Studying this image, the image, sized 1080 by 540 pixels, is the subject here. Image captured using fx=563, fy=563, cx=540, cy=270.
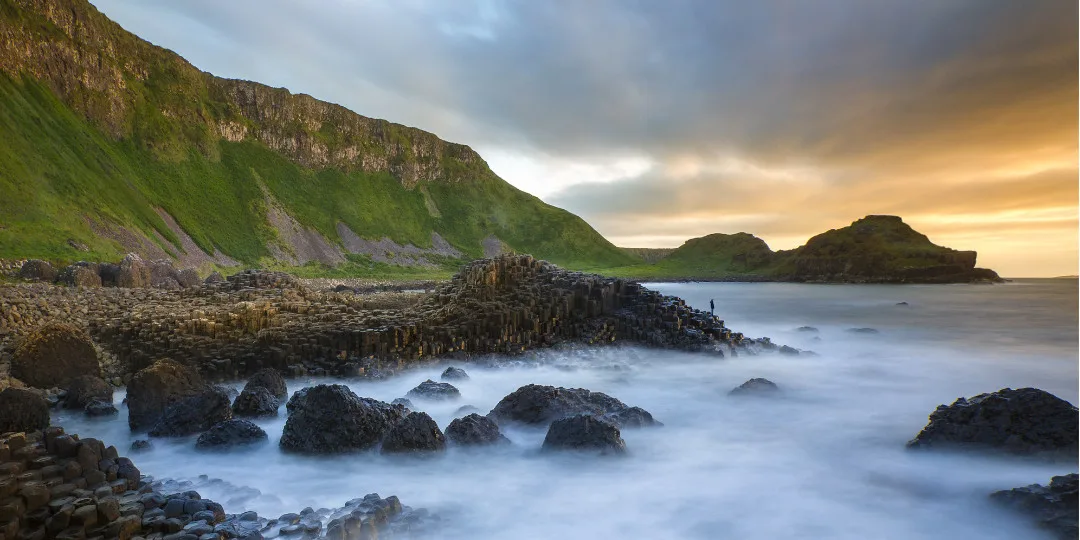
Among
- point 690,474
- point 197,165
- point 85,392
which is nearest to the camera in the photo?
point 690,474

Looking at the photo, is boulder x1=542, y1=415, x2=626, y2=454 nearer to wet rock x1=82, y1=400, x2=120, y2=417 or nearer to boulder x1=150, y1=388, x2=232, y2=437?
boulder x1=150, y1=388, x2=232, y2=437

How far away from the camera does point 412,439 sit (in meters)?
7.38

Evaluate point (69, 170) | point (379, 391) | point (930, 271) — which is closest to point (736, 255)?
point (930, 271)

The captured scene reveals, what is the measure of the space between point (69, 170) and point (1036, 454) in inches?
2847

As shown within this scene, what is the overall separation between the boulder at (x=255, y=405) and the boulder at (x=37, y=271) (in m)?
23.5

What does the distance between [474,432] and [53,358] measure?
26.7ft

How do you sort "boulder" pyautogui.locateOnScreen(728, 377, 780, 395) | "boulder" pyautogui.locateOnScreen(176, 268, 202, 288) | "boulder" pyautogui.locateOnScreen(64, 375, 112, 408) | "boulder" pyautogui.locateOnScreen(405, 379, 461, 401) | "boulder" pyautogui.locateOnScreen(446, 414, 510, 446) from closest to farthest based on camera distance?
"boulder" pyautogui.locateOnScreen(446, 414, 510, 446)
"boulder" pyautogui.locateOnScreen(64, 375, 112, 408)
"boulder" pyautogui.locateOnScreen(405, 379, 461, 401)
"boulder" pyautogui.locateOnScreen(728, 377, 780, 395)
"boulder" pyautogui.locateOnScreen(176, 268, 202, 288)

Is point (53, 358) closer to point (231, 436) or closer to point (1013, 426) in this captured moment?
point (231, 436)

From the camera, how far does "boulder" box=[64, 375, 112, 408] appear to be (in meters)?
9.02

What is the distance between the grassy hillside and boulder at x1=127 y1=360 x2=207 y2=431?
112 feet

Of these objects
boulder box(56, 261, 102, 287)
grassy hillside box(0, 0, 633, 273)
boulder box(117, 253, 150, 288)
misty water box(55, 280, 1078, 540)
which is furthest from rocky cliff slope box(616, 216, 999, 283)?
boulder box(56, 261, 102, 287)

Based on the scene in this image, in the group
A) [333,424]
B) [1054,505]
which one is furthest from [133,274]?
[1054,505]

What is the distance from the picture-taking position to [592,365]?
14.0 metres

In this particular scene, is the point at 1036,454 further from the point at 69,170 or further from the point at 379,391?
the point at 69,170
